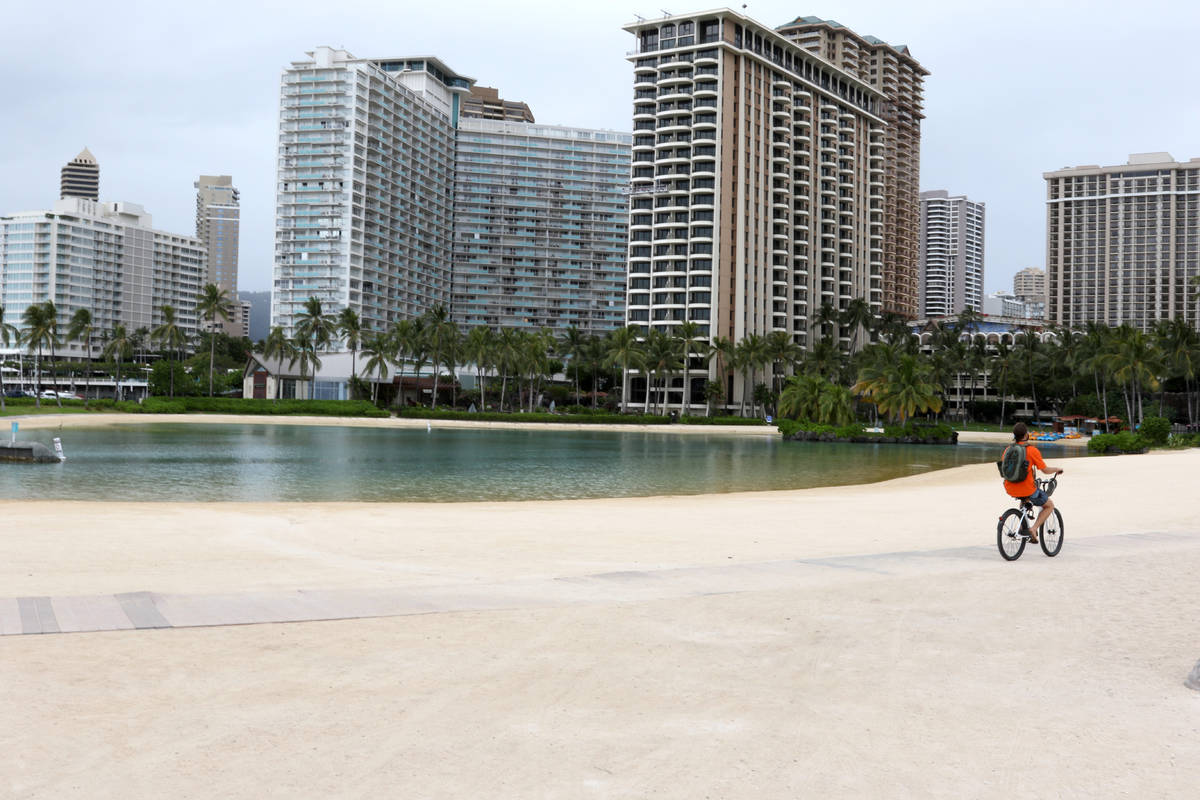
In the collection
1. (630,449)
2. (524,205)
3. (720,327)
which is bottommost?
(630,449)

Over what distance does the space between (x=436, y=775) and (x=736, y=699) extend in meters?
2.35

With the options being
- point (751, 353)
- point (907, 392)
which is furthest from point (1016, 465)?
point (751, 353)

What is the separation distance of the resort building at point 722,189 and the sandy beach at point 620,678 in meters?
119

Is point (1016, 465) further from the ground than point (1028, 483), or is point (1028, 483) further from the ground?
point (1016, 465)

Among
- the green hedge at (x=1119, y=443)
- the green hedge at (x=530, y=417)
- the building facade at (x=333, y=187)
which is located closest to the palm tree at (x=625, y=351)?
the green hedge at (x=530, y=417)

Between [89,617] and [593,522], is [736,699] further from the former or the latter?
[593,522]

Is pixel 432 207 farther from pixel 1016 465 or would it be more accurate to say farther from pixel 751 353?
pixel 1016 465

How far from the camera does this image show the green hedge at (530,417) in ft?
345

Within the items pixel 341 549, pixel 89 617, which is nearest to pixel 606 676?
pixel 89 617

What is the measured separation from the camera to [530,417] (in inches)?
4161

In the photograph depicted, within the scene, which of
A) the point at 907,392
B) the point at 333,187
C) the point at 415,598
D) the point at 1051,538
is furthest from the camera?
the point at 333,187

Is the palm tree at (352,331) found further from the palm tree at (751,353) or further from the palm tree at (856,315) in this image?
the palm tree at (856,315)

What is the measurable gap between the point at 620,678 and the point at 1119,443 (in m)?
61.2

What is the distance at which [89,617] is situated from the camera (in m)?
8.77
